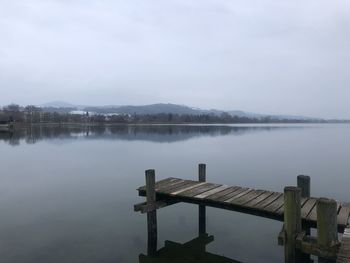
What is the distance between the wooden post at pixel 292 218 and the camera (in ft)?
24.4

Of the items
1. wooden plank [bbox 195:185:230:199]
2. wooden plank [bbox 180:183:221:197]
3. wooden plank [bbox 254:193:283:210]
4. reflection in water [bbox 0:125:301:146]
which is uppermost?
wooden plank [bbox 254:193:283:210]

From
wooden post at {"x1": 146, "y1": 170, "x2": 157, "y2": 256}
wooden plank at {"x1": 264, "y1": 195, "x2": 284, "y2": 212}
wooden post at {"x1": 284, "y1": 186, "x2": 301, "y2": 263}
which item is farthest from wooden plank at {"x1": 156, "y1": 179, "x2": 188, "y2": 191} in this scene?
wooden post at {"x1": 284, "y1": 186, "x2": 301, "y2": 263}

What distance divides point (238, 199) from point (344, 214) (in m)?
2.58

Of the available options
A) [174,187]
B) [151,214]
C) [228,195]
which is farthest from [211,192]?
[151,214]

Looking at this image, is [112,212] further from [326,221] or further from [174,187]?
[326,221]

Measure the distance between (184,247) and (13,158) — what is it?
967 inches

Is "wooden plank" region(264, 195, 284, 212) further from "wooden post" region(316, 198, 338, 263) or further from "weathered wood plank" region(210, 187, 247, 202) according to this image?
"wooden post" region(316, 198, 338, 263)

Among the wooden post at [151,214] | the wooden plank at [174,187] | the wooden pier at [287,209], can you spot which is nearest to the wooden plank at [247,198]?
the wooden pier at [287,209]

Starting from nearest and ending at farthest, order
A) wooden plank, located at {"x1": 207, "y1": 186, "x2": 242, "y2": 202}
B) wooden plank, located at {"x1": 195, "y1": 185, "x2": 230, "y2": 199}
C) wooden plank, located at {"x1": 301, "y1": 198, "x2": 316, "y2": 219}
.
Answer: wooden plank, located at {"x1": 301, "y1": 198, "x2": 316, "y2": 219}, wooden plank, located at {"x1": 207, "y1": 186, "x2": 242, "y2": 202}, wooden plank, located at {"x1": 195, "y1": 185, "x2": 230, "y2": 199}

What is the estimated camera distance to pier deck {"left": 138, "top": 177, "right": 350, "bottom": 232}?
8.40 meters

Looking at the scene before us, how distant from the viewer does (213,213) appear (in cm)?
1373

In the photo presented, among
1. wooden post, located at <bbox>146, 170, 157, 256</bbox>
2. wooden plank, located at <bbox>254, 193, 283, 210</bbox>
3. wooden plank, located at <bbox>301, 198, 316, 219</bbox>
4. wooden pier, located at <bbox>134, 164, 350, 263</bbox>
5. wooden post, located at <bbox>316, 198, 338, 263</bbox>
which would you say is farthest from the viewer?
wooden post, located at <bbox>146, 170, 157, 256</bbox>

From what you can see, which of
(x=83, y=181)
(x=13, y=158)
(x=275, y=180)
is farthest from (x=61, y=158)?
(x=275, y=180)

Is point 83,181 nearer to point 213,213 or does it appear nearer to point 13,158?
point 213,213
